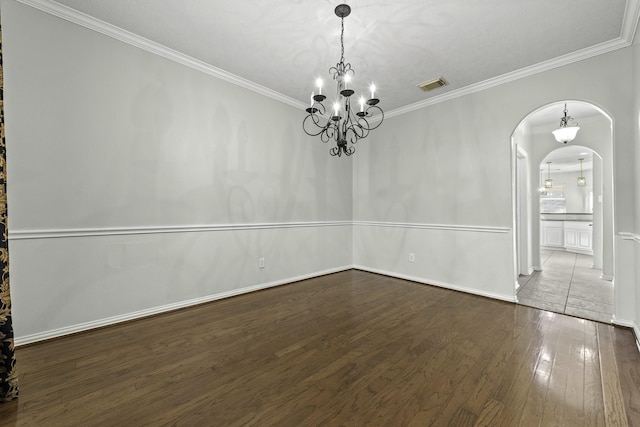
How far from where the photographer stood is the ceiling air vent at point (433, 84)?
132 inches

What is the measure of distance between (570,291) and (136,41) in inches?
231

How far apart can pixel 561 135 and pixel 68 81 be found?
592 cm

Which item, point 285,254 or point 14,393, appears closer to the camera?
point 14,393

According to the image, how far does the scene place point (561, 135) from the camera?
12.9ft

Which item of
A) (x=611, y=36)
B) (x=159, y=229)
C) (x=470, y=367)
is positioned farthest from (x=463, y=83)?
(x=159, y=229)

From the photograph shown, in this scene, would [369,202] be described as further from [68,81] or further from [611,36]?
[68,81]

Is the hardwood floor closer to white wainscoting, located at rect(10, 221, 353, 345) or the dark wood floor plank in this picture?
the dark wood floor plank

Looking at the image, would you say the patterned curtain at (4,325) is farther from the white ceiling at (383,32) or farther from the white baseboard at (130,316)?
the white ceiling at (383,32)

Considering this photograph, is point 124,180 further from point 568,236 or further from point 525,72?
point 568,236

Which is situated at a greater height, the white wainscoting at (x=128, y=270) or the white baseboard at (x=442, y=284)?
the white wainscoting at (x=128, y=270)

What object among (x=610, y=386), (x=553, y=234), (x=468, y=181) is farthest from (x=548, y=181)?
(x=610, y=386)

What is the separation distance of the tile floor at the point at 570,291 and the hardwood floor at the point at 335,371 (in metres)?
0.33

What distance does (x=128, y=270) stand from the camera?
2.56 metres

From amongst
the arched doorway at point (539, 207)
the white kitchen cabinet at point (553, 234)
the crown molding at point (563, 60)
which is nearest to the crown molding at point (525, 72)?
the crown molding at point (563, 60)
